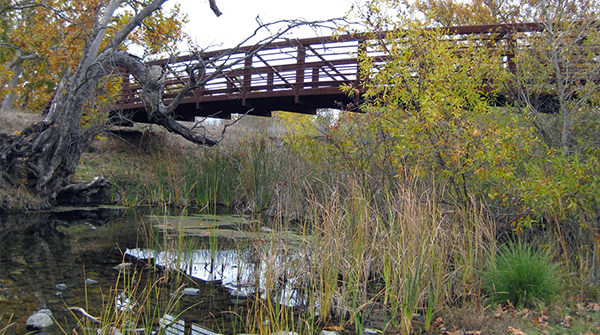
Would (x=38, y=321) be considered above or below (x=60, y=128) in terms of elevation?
below

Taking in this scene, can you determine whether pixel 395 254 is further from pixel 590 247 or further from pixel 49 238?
pixel 49 238

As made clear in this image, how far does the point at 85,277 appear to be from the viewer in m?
4.83

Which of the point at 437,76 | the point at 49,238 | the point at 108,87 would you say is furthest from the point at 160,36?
the point at 437,76

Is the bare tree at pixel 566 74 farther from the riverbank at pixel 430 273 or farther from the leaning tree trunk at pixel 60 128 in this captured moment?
the leaning tree trunk at pixel 60 128

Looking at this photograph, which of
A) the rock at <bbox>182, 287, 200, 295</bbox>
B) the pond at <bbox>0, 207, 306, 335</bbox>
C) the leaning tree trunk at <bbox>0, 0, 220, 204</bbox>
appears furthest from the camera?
the leaning tree trunk at <bbox>0, 0, 220, 204</bbox>

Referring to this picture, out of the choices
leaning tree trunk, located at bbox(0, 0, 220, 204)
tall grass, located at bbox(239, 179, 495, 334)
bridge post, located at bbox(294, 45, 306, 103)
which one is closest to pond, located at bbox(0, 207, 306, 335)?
tall grass, located at bbox(239, 179, 495, 334)

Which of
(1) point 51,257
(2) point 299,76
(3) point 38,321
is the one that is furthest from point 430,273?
(2) point 299,76

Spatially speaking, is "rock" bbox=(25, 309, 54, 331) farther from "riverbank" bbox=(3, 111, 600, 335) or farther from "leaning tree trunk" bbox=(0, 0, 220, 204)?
"leaning tree trunk" bbox=(0, 0, 220, 204)

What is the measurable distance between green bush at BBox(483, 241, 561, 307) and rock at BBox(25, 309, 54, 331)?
3.52 meters

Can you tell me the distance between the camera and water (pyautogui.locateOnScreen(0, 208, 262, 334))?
3.79m

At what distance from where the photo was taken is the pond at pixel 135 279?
3641 millimetres

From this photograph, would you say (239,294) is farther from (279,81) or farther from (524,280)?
(279,81)

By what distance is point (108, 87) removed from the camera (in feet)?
35.1

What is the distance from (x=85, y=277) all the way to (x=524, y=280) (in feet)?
13.7
